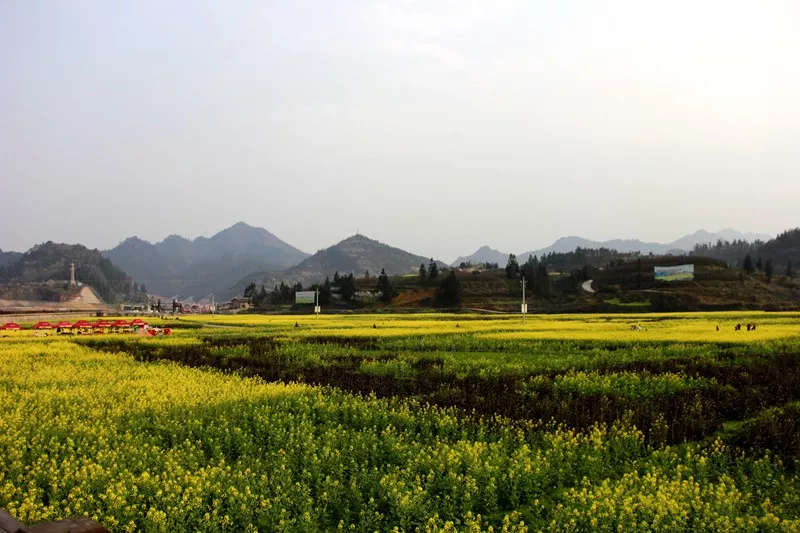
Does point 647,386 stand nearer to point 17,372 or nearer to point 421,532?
point 421,532

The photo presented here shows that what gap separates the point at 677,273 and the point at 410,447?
128 meters

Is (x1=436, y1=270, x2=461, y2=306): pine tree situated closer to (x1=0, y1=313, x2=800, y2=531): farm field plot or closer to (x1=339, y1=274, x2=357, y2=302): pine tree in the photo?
(x1=339, y1=274, x2=357, y2=302): pine tree

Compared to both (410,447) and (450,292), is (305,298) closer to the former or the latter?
(450,292)

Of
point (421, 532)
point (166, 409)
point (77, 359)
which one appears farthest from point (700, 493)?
point (77, 359)

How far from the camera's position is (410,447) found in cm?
1166

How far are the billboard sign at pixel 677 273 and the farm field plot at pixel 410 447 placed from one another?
4282 inches

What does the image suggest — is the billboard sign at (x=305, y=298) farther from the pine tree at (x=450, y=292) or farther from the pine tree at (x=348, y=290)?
the pine tree at (x=450, y=292)

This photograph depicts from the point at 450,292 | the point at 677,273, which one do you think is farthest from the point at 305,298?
the point at 677,273

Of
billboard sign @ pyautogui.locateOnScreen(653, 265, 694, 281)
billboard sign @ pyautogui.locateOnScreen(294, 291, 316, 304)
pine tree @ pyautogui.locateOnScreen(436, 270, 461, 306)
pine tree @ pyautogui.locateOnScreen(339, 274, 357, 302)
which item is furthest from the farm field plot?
billboard sign @ pyautogui.locateOnScreen(294, 291, 316, 304)

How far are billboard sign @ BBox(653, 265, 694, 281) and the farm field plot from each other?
4282 inches

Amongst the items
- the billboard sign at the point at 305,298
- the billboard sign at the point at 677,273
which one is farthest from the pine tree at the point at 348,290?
the billboard sign at the point at 677,273

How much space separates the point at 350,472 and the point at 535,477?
338 cm

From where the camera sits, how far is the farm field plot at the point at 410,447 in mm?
8477

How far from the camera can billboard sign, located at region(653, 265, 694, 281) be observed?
12250 centimetres
